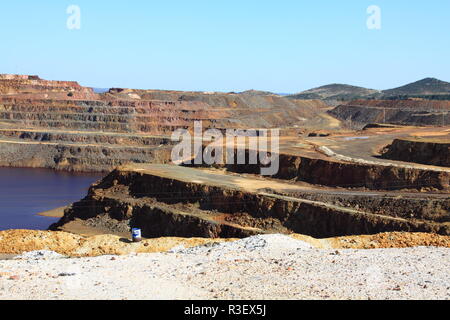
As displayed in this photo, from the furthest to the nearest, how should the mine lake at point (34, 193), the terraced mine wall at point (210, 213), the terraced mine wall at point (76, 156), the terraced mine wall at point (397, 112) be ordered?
1. the terraced mine wall at point (397, 112)
2. the terraced mine wall at point (76, 156)
3. the mine lake at point (34, 193)
4. the terraced mine wall at point (210, 213)

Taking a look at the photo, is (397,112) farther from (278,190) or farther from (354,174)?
(278,190)

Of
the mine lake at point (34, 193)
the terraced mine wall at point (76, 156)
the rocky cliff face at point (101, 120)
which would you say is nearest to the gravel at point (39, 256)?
the mine lake at point (34, 193)

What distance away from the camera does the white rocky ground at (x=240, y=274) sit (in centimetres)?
1634

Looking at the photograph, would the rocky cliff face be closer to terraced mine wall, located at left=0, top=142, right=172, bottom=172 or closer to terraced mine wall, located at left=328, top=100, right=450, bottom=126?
terraced mine wall, located at left=0, top=142, right=172, bottom=172

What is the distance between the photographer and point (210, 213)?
152ft

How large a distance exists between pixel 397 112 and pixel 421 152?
84.0 meters

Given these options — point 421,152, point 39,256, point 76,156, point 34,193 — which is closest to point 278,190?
point 421,152

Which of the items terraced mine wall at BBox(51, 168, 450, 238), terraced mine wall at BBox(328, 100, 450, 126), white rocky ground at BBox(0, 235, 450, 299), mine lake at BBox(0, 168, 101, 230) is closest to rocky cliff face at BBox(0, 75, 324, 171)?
mine lake at BBox(0, 168, 101, 230)

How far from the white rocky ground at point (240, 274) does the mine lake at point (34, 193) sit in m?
32.6

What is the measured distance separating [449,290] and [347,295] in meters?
2.87

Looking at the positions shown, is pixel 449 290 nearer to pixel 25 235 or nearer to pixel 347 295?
pixel 347 295

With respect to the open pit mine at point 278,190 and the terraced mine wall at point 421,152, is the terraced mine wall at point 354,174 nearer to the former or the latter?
the open pit mine at point 278,190

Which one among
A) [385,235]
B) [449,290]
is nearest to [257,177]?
[385,235]

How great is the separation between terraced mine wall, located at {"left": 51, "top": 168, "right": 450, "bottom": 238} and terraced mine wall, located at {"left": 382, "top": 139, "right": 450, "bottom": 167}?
16.5 m
